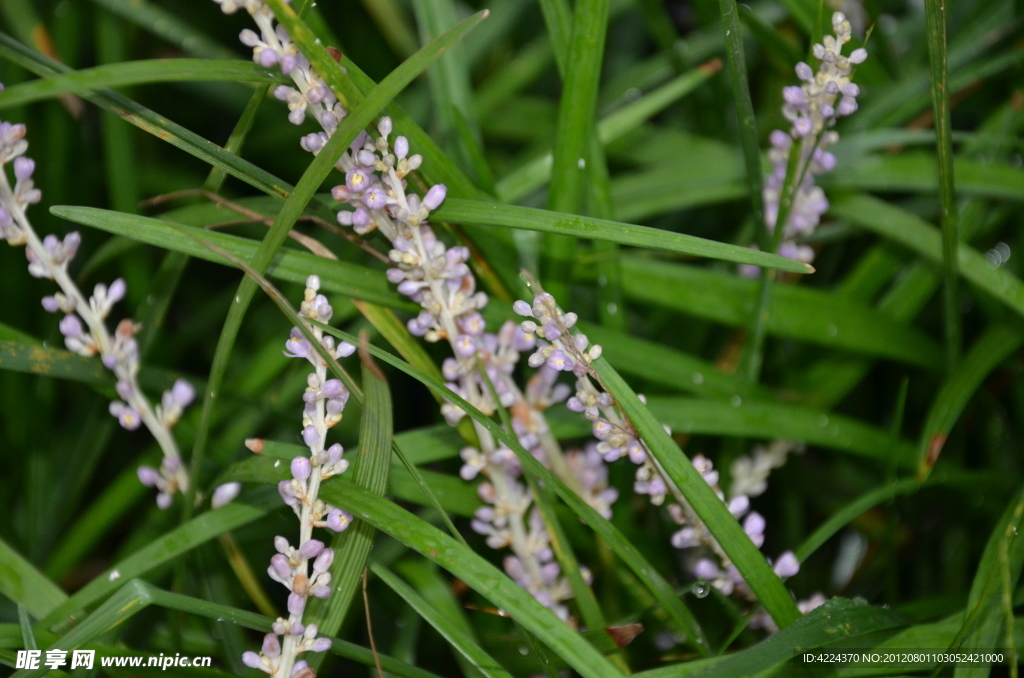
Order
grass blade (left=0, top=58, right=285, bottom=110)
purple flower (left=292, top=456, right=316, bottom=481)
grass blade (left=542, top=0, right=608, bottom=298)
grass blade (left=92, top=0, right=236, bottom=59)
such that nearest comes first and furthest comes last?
grass blade (left=0, top=58, right=285, bottom=110) → purple flower (left=292, top=456, right=316, bottom=481) → grass blade (left=542, top=0, right=608, bottom=298) → grass blade (left=92, top=0, right=236, bottom=59)

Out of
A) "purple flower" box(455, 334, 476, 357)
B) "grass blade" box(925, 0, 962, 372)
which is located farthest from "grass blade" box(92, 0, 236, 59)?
"grass blade" box(925, 0, 962, 372)

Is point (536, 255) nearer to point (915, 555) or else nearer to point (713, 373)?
point (713, 373)

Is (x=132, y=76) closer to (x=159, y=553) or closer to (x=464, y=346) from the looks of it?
→ (x=464, y=346)

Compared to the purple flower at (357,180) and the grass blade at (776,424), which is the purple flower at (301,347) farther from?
the grass blade at (776,424)

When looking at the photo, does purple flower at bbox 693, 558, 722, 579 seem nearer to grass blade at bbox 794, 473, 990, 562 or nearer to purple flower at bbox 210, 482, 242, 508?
grass blade at bbox 794, 473, 990, 562

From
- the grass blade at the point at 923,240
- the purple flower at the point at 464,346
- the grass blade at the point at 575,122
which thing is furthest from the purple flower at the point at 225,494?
the grass blade at the point at 923,240

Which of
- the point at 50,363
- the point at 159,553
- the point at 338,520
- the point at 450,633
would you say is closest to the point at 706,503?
the point at 450,633

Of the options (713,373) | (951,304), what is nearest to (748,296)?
(713,373)
